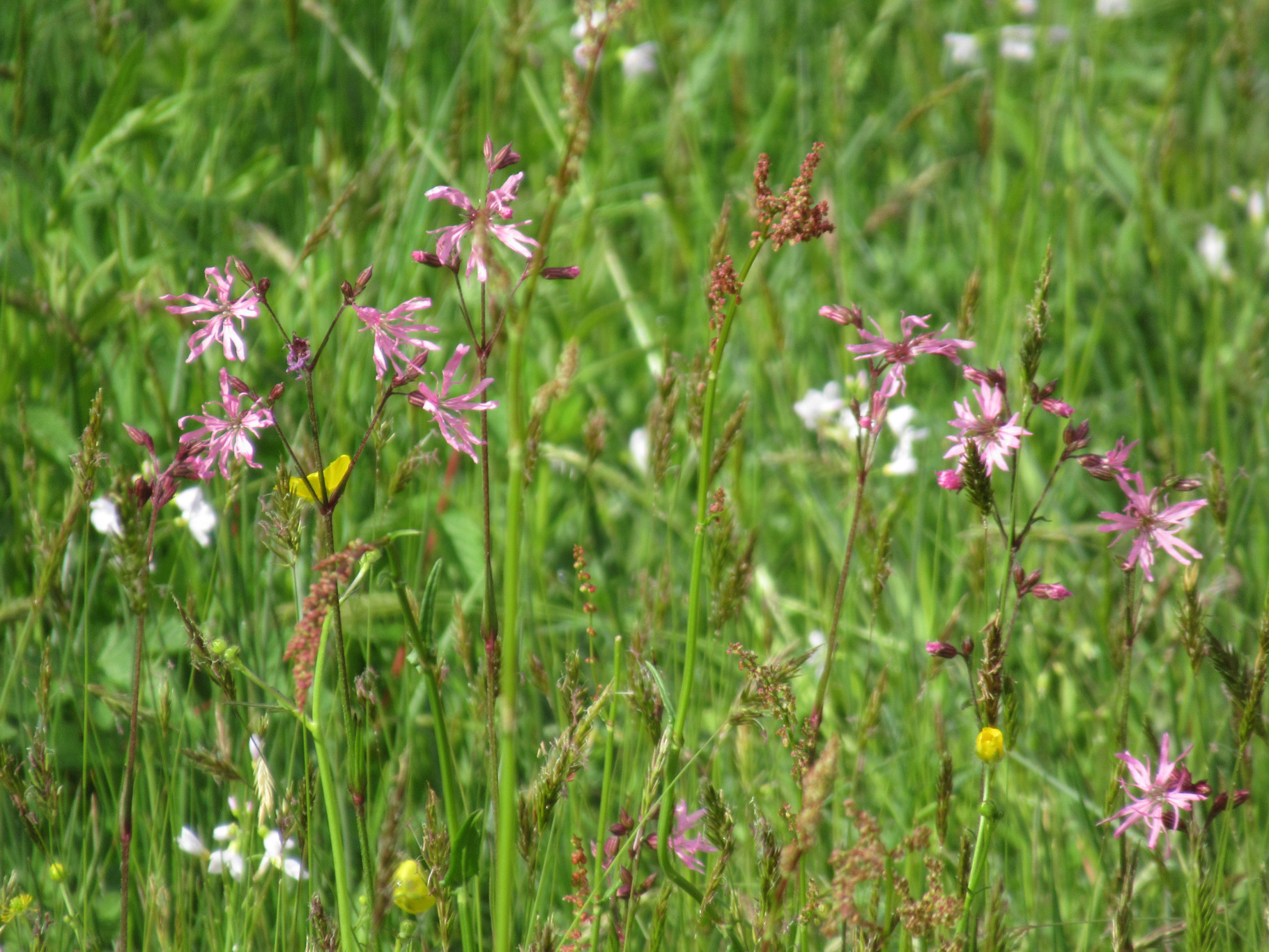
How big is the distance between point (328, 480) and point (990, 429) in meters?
0.74

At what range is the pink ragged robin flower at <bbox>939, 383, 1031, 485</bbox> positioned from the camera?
125cm

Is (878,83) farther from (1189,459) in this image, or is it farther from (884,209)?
(1189,459)

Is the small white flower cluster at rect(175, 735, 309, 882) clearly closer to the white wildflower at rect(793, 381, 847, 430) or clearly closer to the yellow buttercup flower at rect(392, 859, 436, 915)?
the yellow buttercup flower at rect(392, 859, 436, 915)

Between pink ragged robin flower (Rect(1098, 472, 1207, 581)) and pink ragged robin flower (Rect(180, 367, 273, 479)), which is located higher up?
pink ragged robin flower (Rect(180, 367, 273, 479))

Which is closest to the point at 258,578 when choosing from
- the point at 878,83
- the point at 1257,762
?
the point at 1257,762

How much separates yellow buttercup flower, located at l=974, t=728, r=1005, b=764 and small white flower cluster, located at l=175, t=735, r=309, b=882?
763 millimetres

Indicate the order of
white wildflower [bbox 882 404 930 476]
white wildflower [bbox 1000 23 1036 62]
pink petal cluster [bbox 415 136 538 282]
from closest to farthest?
pink petal cluster [bbox 415 136 538 282]
white wildflower [bbox 882 404 930 476]
white wildflower [bbox 1000 23 1036 62]

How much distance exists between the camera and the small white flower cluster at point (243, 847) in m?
1.37

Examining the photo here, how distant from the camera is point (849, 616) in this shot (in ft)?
7.25

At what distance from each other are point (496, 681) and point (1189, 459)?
74.5 inches

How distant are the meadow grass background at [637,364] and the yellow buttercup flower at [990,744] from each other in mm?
313

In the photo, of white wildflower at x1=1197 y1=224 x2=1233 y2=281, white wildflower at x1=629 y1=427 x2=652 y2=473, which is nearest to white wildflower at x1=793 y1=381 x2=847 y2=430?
white wildflower at x1=629 y1=427 x2=652 y2=473

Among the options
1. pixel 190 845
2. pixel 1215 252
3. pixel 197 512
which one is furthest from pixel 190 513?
pixel 1215 252

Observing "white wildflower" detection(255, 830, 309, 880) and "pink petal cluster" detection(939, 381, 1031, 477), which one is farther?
"white wildflower" detection(255, 830, 309, 880)
